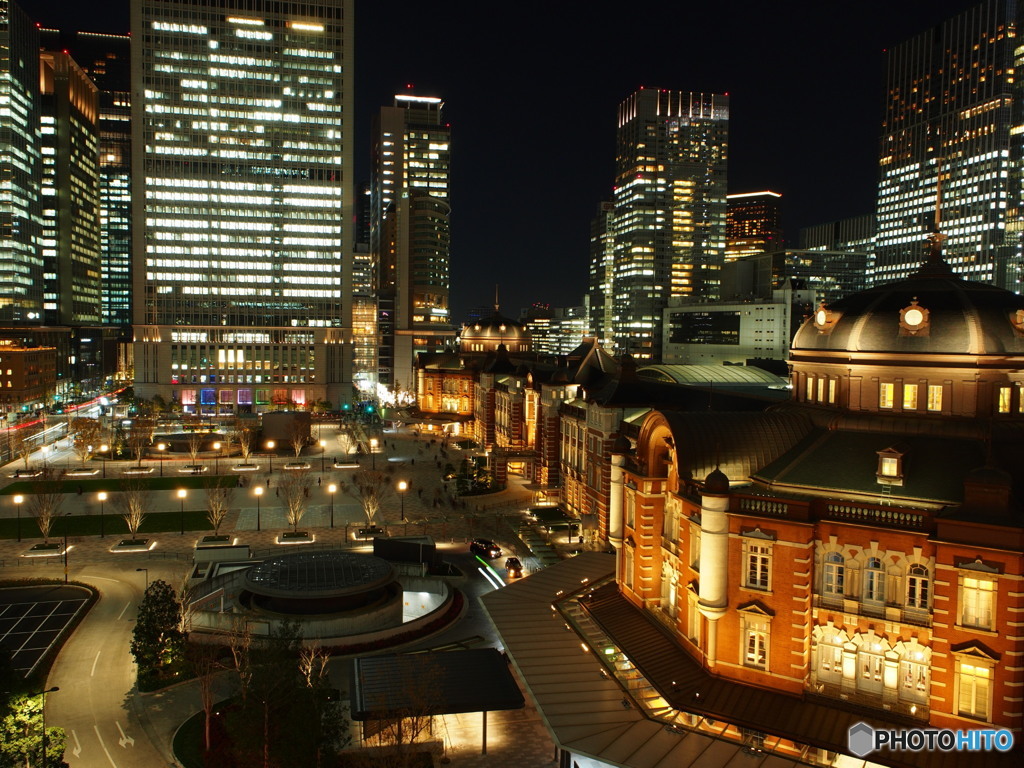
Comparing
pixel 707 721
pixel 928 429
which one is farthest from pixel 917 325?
pixel 707 721

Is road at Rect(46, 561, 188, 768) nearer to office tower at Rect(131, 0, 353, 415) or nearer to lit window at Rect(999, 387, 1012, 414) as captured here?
lit window at Rect(999, 387, 1012, 414)

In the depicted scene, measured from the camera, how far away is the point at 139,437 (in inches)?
4102

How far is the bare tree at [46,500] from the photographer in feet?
208

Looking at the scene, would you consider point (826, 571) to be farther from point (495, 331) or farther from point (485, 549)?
point (495, 331)

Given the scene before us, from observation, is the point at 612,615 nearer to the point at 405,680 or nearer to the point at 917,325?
the point at 405,680

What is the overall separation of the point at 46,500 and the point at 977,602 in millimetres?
65287

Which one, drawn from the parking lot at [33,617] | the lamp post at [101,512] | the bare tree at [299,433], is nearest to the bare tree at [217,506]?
the lamp post at [101,512]

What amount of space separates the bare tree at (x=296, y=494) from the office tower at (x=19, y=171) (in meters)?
112

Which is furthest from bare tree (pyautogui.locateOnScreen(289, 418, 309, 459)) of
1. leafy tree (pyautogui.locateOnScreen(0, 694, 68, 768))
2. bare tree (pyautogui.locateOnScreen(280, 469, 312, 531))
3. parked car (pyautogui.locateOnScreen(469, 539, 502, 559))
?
leafy tree (pyautogui.locateOnScreen(0, 694, 68, 768))

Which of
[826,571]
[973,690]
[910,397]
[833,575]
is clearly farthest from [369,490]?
[973,690]

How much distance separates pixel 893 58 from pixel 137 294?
6857 inches

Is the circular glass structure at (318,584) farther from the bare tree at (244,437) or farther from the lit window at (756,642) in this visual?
the bare tree at (244,437)

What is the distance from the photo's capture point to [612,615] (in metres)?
40.8

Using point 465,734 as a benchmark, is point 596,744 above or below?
above
